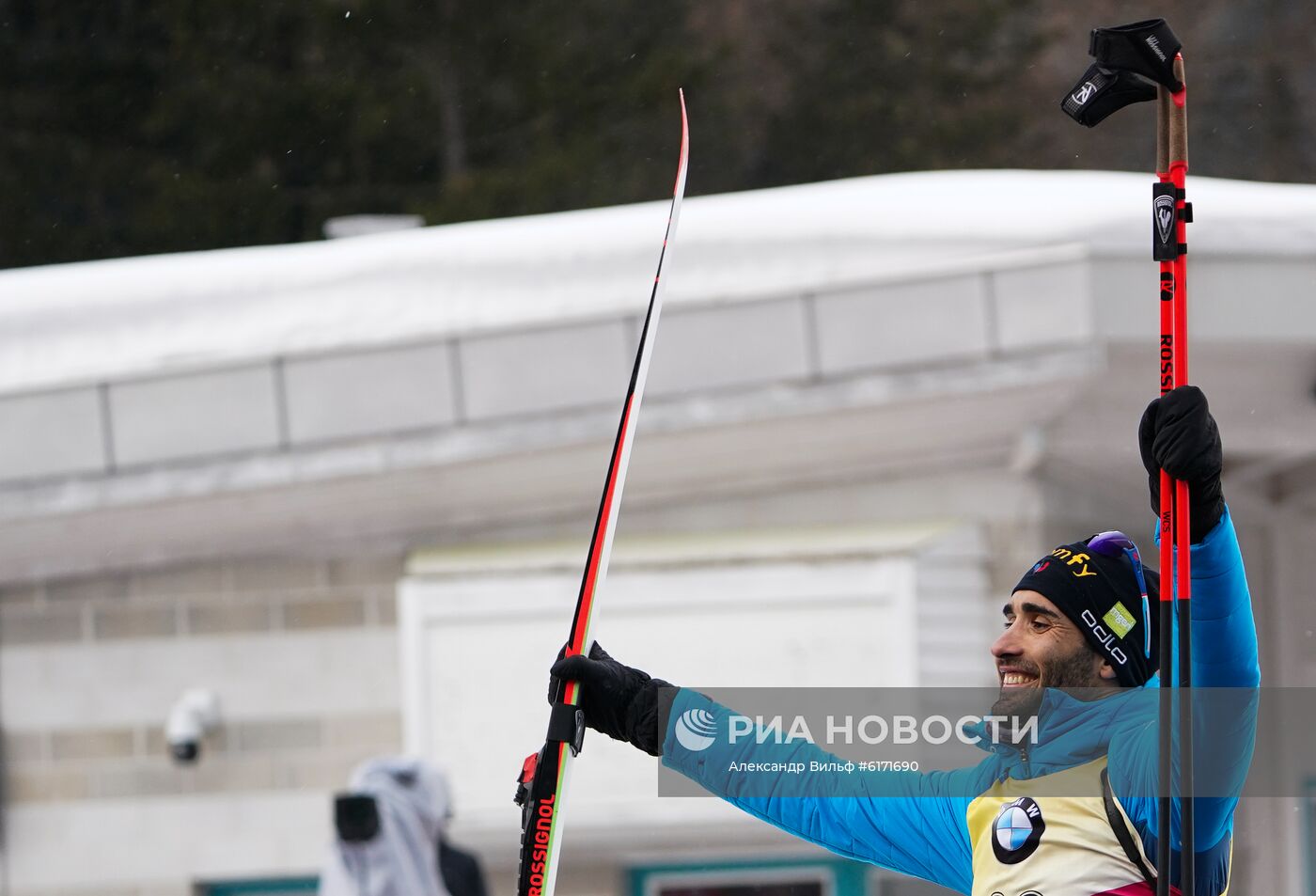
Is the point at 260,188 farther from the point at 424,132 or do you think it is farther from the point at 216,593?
the point at 216,593

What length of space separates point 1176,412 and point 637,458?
4182 millimetres

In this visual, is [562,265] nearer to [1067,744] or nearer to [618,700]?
[618,700]

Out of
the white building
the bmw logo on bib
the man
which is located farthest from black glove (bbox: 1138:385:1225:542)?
the white building

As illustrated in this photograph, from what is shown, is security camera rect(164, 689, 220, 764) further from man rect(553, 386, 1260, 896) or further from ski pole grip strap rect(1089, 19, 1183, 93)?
ski pole grip strap rect(1089, 19, 1183, 93)

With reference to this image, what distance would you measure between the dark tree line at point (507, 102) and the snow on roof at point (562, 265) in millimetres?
8647

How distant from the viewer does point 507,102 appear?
52.5 ft

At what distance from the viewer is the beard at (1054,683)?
219 centimetres

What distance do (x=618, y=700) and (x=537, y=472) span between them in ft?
12.6

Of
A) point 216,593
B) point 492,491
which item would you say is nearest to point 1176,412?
point 492,491

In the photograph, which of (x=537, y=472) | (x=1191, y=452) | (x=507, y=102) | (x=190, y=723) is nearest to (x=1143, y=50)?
(x=1191, y=452)

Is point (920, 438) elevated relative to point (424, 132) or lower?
lower

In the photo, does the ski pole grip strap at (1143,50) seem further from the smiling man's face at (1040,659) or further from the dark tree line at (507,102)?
the dark tree line at (507,102)

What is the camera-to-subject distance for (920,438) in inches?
245

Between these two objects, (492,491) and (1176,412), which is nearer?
(1176,412)
